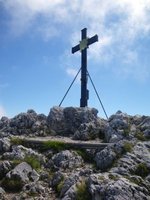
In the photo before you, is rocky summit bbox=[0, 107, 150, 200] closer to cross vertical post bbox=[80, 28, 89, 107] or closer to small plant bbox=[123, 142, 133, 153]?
small plant bbox=[123, 142, 133, 153]

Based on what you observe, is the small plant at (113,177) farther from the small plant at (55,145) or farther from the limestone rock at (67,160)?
the small plant at (55,145)

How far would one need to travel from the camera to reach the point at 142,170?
1655 centimetres

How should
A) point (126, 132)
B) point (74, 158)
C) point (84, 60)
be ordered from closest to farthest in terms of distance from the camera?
point (74, 158) → point (126, 132) → point (84, 60)

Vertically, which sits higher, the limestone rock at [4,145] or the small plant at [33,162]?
the limestone rock at [4,145]

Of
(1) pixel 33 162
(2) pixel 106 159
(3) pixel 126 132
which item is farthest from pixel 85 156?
(3) pixel 126 132

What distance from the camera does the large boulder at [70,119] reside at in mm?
27406

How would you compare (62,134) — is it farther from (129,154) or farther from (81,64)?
(129,154)

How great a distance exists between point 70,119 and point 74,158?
25.0 ft

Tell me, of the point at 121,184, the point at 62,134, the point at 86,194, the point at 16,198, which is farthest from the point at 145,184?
the point at 62,134

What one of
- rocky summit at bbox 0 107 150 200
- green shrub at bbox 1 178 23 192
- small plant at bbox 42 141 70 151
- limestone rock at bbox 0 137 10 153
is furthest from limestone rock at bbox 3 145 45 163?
green shrub at bbox 1 178 23 192

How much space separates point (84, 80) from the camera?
105 feet

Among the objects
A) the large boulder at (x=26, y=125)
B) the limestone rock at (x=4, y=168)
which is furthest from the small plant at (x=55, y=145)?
the large boulder at (x=26, y=125)

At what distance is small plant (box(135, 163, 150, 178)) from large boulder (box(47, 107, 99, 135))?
34.5 feet

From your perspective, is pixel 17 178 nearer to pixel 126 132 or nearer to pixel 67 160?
pixel 67 160
